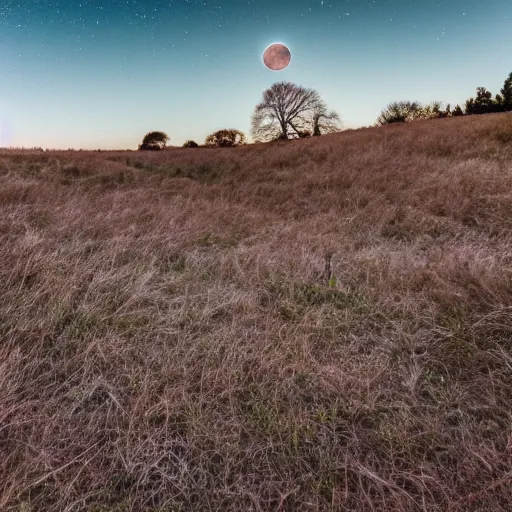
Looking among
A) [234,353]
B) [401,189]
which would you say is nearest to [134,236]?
[234,353]

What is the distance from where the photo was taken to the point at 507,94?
3259 centimetres

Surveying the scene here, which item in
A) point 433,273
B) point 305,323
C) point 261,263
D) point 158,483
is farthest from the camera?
point 261,263

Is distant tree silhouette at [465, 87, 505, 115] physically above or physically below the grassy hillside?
above

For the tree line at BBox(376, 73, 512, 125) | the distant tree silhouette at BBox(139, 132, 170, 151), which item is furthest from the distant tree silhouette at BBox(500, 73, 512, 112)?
the distant tree silhouette at BBox(139, 132, 170, 151)

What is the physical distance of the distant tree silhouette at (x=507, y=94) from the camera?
3180 centimetres

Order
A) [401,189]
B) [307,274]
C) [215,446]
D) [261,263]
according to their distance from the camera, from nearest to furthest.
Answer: [215,446], [307,274], [261,263], [401,189]

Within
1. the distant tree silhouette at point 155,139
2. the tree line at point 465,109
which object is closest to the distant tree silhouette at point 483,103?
the tree line at point 465,109

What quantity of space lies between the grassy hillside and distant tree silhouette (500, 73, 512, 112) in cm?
3775

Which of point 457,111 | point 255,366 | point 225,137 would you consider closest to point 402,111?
point 457,111

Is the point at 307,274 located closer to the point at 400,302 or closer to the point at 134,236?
the point at 400,302

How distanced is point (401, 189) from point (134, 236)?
5.88 meters

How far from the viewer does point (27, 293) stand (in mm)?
2969

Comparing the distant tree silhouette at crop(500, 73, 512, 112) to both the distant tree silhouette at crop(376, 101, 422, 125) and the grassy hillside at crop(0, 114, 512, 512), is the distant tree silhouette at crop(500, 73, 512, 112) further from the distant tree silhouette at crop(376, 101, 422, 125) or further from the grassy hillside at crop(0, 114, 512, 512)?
the grassy hillside at crop(0, 114, 512, 512)

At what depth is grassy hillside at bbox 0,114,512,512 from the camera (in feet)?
5.18
